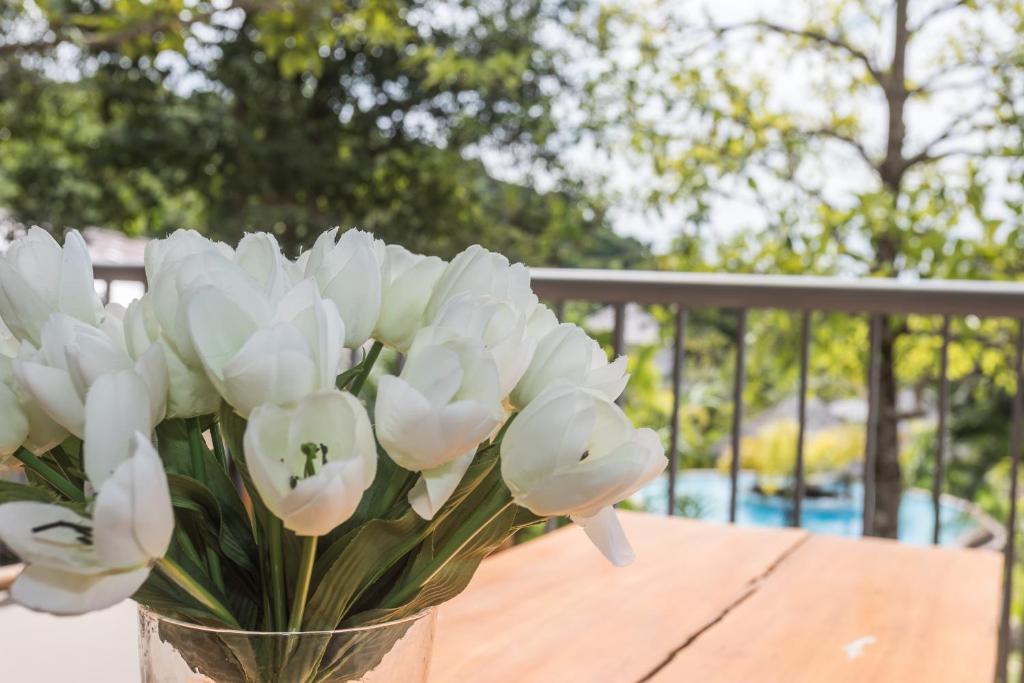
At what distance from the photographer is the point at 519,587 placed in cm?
104

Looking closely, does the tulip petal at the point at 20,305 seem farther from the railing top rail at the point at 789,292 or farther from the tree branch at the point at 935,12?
the tree branch at the point at 935,12

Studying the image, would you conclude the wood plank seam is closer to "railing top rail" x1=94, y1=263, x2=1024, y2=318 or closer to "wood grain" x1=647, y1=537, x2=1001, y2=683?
"wood grain" x1=647, y1=537, x2=1001, y2=683

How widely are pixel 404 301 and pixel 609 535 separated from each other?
157 millimetres

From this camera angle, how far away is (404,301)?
52 centimetres

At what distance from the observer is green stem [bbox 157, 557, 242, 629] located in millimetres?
441

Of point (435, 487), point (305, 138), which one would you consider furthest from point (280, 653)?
point (305, 138)

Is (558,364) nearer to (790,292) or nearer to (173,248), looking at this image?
(173,248)

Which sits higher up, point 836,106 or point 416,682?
point 836,106

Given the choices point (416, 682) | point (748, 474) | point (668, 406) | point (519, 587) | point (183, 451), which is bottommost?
point (748, 474)

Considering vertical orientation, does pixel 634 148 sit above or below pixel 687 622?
above

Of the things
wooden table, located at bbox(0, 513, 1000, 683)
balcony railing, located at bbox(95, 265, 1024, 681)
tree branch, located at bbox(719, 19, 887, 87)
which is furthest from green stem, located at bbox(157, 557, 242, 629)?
tree branch, located at bbox(719, 19, 887, 87)

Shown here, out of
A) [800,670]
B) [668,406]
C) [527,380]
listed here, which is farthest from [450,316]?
[668,406]

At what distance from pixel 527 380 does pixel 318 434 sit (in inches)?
5.3

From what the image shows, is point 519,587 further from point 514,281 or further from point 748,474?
point 748,474
